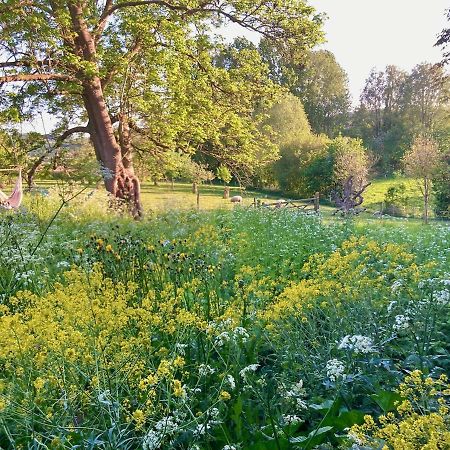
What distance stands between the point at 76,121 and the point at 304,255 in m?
10.5

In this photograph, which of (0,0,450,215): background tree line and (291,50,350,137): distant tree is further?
(291,50,350,137): distant tree

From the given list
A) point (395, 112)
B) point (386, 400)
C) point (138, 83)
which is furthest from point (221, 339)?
point (395, 112)

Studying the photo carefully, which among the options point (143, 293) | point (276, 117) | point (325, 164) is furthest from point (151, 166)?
point (276, 117)

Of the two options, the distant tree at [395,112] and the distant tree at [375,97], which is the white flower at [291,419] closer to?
the distant tree at [395,112]

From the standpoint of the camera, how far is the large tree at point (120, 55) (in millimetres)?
10867

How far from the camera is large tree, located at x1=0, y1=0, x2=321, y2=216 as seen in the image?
10867mm

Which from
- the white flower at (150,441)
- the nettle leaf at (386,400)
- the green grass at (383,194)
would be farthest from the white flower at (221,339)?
the green grass at (383,194)

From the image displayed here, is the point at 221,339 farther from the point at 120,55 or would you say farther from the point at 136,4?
the point at 136,4

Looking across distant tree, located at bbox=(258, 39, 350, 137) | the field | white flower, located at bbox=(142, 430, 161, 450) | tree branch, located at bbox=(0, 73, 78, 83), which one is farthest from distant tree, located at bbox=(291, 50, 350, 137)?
white flower, located at bbox=(142, 430, 161, 450)

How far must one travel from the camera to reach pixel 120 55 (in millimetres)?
11883

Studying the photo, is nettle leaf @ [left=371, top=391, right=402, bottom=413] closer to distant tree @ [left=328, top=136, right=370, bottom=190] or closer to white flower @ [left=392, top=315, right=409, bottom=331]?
white flower @ [left=392, top=315, right=409, bottom=331]

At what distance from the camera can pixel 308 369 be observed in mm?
2510

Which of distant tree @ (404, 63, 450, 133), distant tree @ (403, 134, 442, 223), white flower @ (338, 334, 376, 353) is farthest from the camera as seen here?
distant tree @ (404, 63, 450, 133)

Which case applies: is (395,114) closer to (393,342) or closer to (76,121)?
(76,121)
